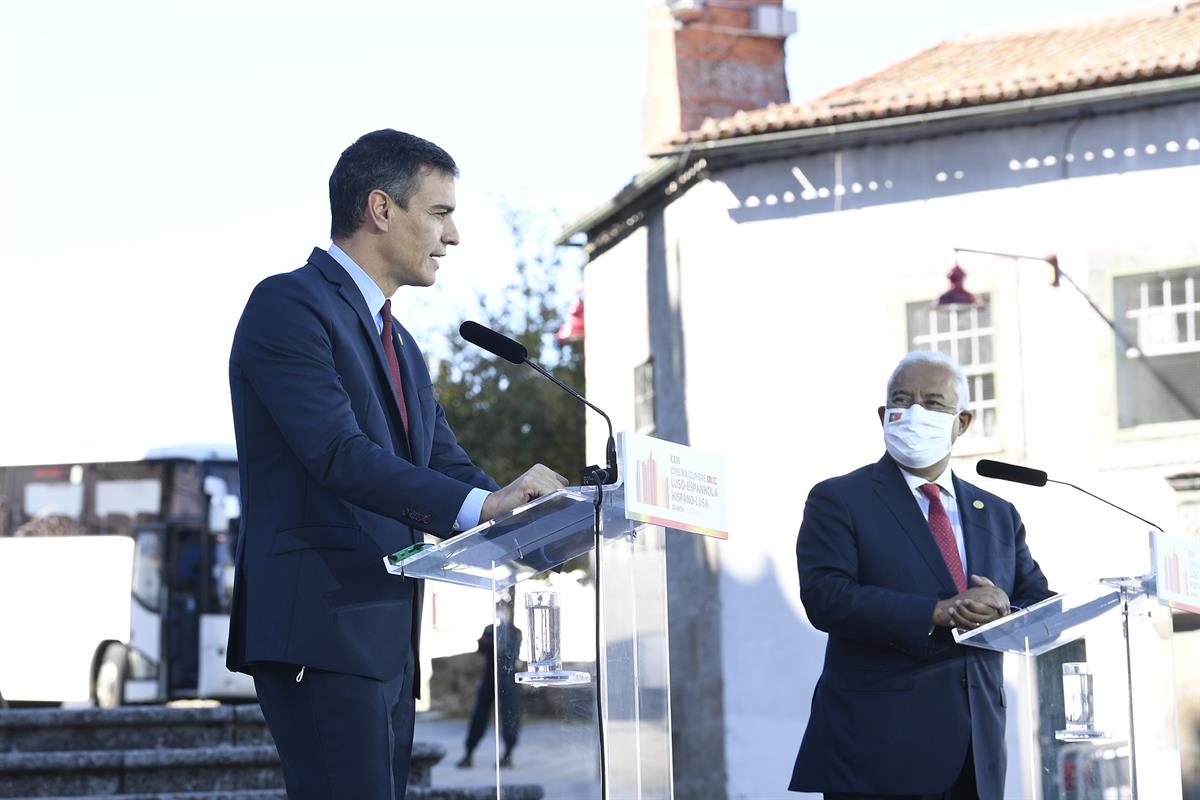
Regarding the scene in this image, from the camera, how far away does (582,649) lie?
422 cm

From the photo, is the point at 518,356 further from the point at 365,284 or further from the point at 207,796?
the point at 207,796

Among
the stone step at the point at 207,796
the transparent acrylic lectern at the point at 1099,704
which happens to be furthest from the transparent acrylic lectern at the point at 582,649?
the stone step at the point at 207,796

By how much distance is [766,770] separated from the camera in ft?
59.0

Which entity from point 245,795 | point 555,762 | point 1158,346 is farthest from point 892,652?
point 1158,346

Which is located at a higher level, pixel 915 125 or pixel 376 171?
pixel 915 125

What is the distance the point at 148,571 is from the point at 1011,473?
58.9 ft

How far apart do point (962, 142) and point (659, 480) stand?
46.5ft

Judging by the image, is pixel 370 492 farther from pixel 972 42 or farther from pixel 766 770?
pixel 972 42

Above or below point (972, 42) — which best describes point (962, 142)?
below

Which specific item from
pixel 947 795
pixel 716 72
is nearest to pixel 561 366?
pixel 716 72

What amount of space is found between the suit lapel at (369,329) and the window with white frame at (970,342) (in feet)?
44.2

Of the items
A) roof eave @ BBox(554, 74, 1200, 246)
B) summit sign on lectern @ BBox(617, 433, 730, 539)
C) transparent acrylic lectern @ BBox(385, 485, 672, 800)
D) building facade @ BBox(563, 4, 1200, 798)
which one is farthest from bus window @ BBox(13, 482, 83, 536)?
summit sign on lectern @ BBox(617, 433, 730, 539)

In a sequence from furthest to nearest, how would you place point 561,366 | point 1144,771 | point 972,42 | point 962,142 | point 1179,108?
point 561,366 → point 972,42 → point 962,142 → point 1179,108 → point 1144,771

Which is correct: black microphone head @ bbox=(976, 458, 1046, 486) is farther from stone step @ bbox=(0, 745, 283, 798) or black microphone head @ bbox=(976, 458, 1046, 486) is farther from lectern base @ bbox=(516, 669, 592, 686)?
stone step @ bbox=(0, 745, 283, 798)
